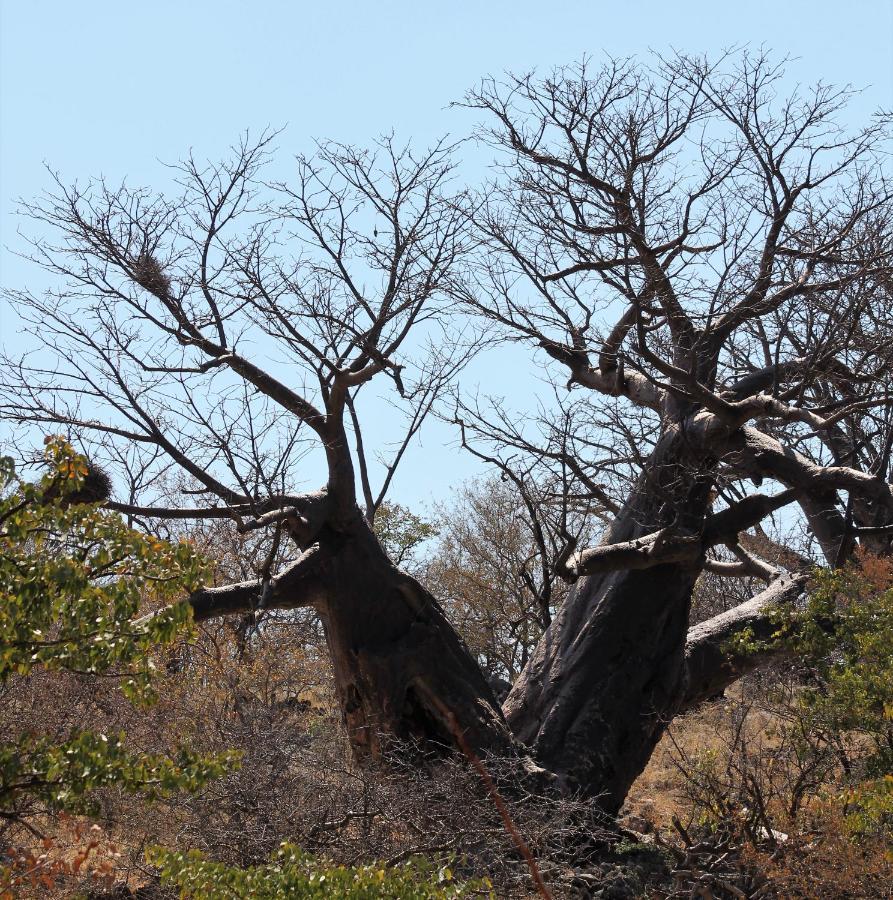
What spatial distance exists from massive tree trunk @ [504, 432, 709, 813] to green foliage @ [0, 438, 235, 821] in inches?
202

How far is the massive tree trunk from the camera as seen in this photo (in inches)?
324

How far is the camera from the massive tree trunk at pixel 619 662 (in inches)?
324

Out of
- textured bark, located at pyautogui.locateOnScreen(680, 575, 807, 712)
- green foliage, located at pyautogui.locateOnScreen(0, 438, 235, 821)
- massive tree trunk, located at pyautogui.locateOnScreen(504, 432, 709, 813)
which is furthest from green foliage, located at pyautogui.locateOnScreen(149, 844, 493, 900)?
textured bark, located at pyautogui.locateOnScreen(680, 575, 807, 712)

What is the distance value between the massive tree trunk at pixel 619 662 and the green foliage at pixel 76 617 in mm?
5136

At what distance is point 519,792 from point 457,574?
9720 mm

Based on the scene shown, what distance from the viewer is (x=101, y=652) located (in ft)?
10.9

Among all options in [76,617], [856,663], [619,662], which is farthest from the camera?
[619,662]

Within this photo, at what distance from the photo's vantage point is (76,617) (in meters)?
3.29

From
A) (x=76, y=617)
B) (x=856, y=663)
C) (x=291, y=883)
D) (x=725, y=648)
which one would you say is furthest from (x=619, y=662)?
(x=76, y=617)

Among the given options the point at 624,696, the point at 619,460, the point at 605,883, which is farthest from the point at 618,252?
the point at 605,883

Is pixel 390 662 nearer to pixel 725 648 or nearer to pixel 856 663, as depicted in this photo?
pixel 725 648

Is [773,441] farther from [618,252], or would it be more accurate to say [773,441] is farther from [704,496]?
[618,252]

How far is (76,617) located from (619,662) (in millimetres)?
5858

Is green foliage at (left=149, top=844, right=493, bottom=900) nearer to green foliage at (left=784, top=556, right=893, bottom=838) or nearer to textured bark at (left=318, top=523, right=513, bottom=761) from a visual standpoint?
green foliage at (left=784, top=556, right=893, bottom=838)
